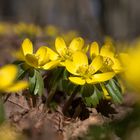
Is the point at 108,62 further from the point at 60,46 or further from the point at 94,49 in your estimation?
the point at 60,46

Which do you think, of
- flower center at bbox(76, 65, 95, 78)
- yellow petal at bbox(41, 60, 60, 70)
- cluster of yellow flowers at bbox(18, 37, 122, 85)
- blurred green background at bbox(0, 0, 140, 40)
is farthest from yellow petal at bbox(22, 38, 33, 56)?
blurred green background at bbox(0, 0, 140, 40)

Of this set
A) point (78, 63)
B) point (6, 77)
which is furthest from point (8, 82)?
point (78, 63)

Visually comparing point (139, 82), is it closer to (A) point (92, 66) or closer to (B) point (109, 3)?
(A) point (92, 66)

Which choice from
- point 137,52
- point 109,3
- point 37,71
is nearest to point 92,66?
point 37,71

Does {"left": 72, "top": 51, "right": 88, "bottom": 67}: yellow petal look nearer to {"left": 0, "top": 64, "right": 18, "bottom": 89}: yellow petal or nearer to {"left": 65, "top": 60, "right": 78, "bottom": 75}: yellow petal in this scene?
{"left": 65, "top": 60, "right": 78, "bottom": 75}: yellow petal

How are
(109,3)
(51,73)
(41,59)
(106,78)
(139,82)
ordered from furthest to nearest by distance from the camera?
1. (109,3)
2. (51,73)
3. (41,59)
4. (106,78)
5. (139,82)

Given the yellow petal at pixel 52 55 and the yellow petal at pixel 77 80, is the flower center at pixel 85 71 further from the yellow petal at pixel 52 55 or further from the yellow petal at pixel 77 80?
the yellow petal at pixel 52 55
